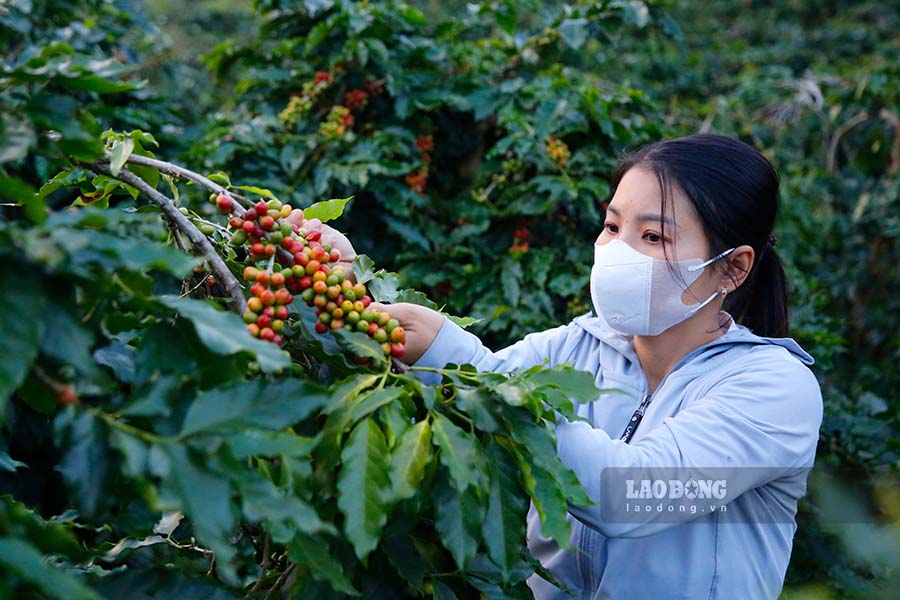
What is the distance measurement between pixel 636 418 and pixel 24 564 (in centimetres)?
121

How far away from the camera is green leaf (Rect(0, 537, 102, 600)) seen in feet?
2.63

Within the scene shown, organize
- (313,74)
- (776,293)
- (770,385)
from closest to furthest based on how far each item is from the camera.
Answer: (770,385) < (776,293) < (313,74)

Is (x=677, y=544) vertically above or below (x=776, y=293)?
below

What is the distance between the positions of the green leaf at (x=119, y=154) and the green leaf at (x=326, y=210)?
36cm

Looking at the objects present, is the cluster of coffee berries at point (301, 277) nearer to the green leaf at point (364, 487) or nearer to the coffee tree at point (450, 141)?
the green leaf at point (364, 487)

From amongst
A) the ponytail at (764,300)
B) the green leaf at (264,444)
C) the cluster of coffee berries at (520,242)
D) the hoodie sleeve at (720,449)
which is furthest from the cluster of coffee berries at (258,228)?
the cluster of coffee berries at (520,242)

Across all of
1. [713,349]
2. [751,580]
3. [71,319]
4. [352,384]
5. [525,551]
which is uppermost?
[71,319]

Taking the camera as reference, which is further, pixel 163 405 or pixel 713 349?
pixel 713 349

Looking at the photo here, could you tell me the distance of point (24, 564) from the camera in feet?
2.65

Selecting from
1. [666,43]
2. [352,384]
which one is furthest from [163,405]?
[666,43]

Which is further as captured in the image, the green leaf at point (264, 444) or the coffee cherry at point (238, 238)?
the coffee cherry at point (238, 238)

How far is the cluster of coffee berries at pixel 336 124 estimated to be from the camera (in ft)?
9.60

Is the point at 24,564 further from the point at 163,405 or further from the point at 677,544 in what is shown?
the point at 677,544

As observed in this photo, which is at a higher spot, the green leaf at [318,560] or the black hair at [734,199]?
the black hair at [734,199]
